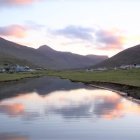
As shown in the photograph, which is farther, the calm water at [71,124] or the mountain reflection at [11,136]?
the calm water at [71,124]

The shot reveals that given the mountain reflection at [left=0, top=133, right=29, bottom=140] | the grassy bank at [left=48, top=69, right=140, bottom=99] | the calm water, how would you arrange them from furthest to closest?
the grassy bank at [left=48, top=69, right=140, bottom=99] → the calm water → the mountain reflection at [left=0, top=133, right=29, bottom=140]

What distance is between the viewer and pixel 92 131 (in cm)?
2722

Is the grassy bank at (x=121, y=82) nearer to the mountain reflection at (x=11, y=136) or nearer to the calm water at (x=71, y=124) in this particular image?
the calm water at (x=71, y=124)

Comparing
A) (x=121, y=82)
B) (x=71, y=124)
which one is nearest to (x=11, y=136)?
(x=71, y=124)

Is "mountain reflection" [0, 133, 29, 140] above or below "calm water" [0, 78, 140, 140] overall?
below

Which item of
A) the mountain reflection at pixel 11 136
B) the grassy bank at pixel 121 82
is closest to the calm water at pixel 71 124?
the mountain reflection at pixel 11 136

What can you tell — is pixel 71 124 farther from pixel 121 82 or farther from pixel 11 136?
pixel 121 82

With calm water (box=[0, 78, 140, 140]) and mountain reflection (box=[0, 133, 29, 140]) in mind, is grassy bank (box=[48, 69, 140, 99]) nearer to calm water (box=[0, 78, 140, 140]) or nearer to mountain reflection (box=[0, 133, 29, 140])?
calm water (box=[0, 78, 140, 140])

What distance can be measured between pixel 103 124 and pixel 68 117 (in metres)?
4.73

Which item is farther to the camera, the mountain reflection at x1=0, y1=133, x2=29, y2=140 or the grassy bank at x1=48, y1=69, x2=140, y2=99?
the grassy bank at x1=48, y1=69, x2=140, y2=99

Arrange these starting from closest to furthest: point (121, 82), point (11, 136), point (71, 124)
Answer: point (11, 136) < point (71, 124) < point (121, 82)

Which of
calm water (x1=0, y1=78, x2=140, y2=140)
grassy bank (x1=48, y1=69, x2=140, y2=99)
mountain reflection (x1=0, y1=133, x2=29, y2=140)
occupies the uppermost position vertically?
grassy bank (x1=48, y1=69, x2=140, y2=99)

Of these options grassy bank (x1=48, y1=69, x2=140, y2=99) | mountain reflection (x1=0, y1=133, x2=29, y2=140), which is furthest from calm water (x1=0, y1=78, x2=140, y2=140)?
grassy bank (x1=48, y1=69, x2=140, y2=99)

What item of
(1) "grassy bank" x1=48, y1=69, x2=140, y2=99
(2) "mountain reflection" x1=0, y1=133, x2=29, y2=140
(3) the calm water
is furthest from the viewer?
(1) "grassy bank" x1=48, y1=69, x2=140, y2=99
